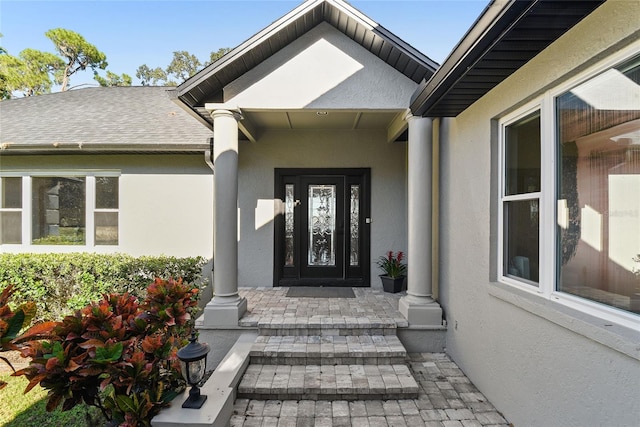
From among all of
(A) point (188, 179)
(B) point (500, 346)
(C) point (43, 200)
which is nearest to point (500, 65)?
(B) point (500, 346)

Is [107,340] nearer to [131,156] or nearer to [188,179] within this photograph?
[188,179]

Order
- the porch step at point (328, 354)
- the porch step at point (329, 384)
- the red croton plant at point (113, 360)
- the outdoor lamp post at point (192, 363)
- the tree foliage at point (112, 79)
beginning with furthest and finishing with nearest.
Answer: the tree foliage at point (112, 79), the porch step at point (328, 354), the porch step at point (329, 384), the outdoor lamp post at point (192, 363), the red croton plant at point (113, 360)

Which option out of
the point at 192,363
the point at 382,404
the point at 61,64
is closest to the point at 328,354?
the point at 382,404

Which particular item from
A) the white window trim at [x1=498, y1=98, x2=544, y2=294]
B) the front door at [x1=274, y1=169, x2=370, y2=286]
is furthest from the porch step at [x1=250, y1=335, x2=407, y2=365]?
the front door at [x1=274, y1=169, x2=370, y2=286]

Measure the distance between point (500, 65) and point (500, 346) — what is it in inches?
101

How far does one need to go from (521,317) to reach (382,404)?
1.57 metres

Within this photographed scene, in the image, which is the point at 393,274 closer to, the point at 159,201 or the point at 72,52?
the point at 159,201

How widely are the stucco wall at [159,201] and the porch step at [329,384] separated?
11.6 ft

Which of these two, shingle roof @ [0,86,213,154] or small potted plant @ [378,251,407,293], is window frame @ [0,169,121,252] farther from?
small potted plant @ [378,251,407,293]

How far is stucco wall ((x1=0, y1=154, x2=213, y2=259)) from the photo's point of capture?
6.21 metres

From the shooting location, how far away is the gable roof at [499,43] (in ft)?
6.19

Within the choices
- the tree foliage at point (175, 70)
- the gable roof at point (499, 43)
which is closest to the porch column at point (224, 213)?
the gable roof at point (499, 43)

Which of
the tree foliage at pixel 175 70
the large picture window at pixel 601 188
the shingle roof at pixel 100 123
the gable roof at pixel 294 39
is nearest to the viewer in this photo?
the large picture window at pixel 601 188

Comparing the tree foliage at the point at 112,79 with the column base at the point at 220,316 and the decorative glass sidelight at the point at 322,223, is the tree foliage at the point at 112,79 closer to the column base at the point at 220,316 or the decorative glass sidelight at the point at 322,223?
the decorative glass sidelight at the point at 322,223
